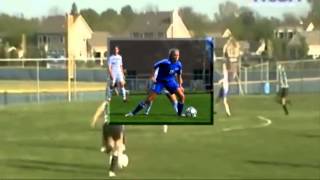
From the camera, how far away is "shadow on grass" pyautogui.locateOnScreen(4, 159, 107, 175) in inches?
529

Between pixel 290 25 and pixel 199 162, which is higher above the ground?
pixel 290 25

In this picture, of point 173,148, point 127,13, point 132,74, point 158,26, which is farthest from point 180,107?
point 173,148

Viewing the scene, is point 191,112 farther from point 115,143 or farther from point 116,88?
point 115,143

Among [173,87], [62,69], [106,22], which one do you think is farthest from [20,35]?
[62,69]

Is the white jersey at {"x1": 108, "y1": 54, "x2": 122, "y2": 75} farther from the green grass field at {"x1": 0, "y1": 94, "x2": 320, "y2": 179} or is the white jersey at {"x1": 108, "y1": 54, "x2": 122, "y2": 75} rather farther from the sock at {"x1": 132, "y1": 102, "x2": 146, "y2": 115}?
the green grass field at {"x1": 0, "y1": 94, "x2": 320, "y2": 179}

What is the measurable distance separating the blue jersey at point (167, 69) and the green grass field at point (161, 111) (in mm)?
361

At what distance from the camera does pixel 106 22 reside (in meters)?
12.0

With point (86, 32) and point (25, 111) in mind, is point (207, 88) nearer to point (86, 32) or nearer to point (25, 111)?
point (86, 32)

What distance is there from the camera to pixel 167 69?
32.6ft

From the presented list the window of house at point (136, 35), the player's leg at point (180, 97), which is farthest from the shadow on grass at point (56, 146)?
the player's leg at point (180, 97)

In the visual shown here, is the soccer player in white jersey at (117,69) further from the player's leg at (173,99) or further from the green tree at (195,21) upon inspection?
the green tree at (195,21)

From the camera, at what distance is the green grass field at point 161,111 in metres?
10.3

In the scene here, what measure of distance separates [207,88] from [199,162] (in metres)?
4.59

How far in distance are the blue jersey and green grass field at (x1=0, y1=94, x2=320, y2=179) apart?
2.88 meters
